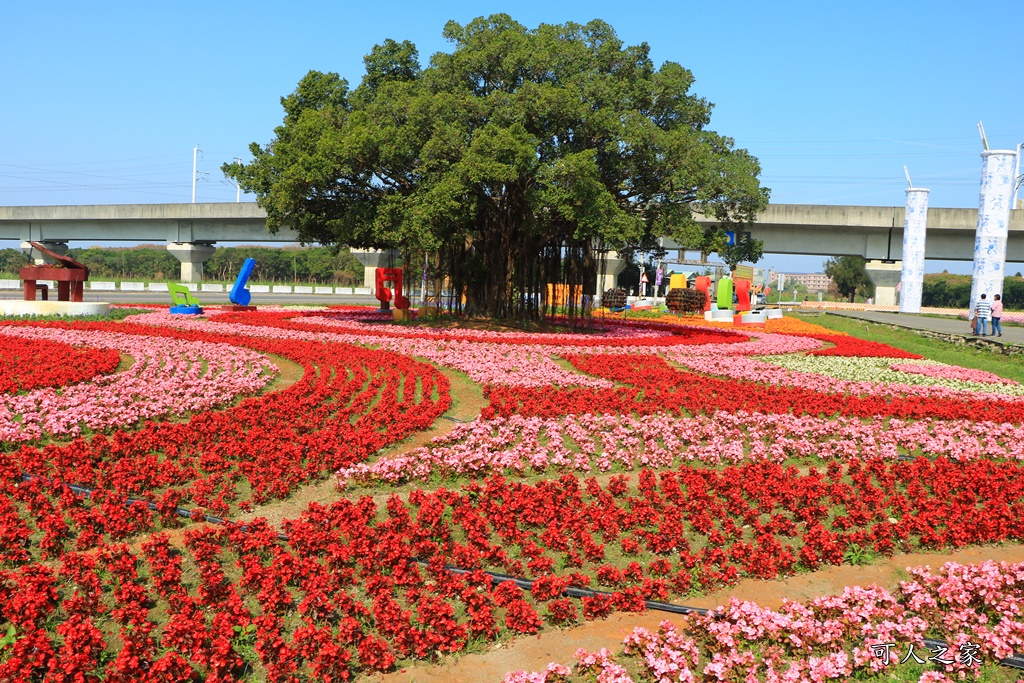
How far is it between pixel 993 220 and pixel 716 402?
1491 inches

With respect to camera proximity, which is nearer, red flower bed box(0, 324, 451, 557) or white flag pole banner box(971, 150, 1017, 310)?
red flower bed box(0, 324, 451, 557)

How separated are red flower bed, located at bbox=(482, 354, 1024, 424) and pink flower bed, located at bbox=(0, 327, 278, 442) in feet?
13.4

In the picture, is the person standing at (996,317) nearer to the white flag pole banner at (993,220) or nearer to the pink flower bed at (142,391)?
the white flag pole banner at (993,220)

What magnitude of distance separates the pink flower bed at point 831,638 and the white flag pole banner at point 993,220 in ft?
138

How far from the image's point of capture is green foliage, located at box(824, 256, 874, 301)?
108 metres

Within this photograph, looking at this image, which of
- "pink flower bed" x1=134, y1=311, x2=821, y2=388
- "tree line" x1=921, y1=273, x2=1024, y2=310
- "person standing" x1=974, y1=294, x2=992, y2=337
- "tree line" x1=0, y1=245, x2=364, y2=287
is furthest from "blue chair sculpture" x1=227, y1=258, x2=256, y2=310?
"tree line" x1=921, y1=273, x2=1024, y2=310

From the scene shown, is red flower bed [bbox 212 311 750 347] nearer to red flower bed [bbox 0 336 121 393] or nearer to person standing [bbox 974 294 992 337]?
red flower bed [bbox 0 336 121 393]

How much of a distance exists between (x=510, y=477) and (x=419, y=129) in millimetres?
16239

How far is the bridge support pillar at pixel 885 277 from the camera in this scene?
63.2 meters

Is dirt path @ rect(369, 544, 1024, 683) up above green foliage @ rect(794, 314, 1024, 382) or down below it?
below

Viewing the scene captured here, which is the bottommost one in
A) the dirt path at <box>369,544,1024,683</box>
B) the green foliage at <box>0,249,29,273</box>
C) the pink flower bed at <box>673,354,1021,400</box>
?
the dirt path at <box>369,544,1024,683</box>

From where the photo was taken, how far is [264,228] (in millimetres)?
66562

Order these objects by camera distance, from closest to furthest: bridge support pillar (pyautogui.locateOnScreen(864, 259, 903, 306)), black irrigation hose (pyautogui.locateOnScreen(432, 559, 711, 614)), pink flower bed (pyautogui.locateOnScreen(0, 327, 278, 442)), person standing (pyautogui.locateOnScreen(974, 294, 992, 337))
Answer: black irrigation hose (pyautogui.locateOnScreen(432, 559, 711, 614)), pink flower bed (pyautogui.locateOnScreen(0, 327, 278, 442)), person standing (pyautogui.locateOnScreen(974, 294, 992, 337)), bridge support pillar (pyautogui.locateOnScreen(864, 259, 903, 306))

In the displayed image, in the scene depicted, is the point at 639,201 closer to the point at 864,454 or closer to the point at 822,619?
the point at 864,454
